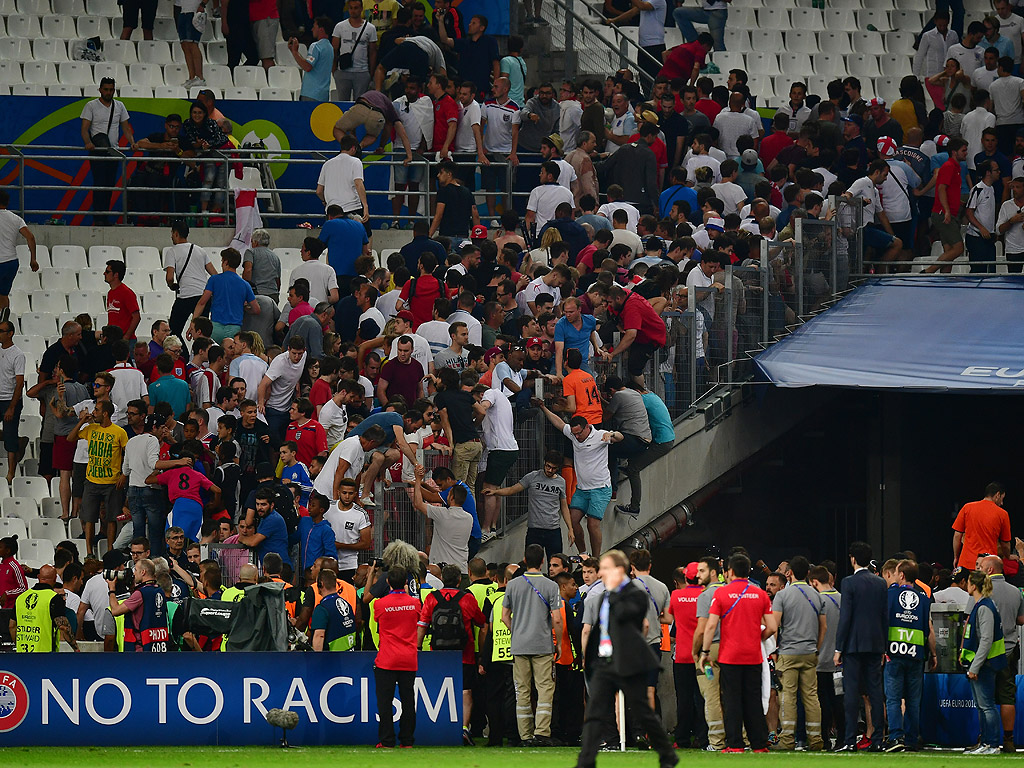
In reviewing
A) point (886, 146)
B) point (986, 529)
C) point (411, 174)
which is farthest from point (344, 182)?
point (986, 529)

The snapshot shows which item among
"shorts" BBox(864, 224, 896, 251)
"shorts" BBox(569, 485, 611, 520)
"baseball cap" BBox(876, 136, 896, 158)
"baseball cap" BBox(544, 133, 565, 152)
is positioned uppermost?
"baseball cap" BBox(544, 133, 565, 152)

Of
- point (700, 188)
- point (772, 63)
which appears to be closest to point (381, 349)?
point (700, 188)

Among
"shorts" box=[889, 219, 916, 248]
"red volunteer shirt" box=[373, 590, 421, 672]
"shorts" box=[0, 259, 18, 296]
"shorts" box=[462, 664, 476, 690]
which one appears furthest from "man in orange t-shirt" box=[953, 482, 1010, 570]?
"shorts" box=[0, 259, 18, 296]

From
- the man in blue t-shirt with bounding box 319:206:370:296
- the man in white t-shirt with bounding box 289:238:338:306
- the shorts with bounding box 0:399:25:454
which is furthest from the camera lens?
the man in blue t-shirt with bounding box 319:206:370:296

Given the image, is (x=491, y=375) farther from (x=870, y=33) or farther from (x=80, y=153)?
(x=870, y=33)

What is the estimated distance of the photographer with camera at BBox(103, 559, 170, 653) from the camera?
1617cm

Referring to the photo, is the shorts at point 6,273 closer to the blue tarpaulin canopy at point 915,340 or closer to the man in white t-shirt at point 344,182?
the man in white t-shirt at point 344,182

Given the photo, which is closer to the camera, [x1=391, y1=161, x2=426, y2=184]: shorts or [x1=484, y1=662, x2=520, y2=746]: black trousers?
[x1=484, y1=662, x2=520, y2=746]: black trousers

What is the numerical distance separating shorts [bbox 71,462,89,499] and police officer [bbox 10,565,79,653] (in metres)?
2.77

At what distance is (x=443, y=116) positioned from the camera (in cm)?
2408

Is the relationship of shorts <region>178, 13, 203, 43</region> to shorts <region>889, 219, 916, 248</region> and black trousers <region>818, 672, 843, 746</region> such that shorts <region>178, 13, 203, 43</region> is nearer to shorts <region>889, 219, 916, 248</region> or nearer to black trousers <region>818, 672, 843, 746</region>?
shorts <region>889, 219, 916, 248</region>

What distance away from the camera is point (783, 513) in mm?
26062

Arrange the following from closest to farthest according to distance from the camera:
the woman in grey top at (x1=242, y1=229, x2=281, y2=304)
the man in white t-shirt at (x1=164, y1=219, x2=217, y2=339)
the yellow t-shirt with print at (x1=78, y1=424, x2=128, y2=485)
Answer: the yellow t-shirt with print at (x1=78, y1=424, x2=128, y2=485)
the man in white t-shirt at (x1=164, y1=219, x2=217, y2=339)
the woman in grey top at (x1=242, y1=229, x2=281, y2=304)

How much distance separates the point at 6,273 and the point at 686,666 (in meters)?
9.82
